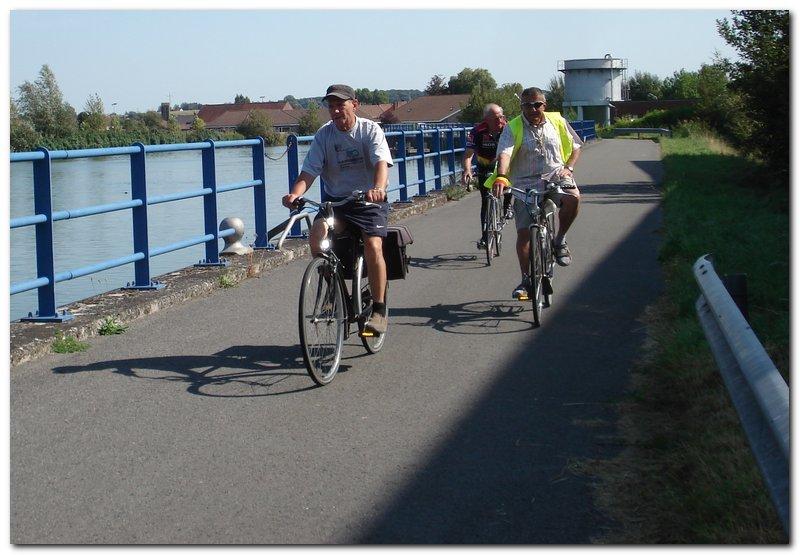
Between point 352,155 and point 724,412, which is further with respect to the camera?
point 352,155

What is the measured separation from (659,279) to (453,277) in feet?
6.13

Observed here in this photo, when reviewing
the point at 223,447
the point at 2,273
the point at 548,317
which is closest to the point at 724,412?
the point at 223,447

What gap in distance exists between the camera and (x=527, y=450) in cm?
537

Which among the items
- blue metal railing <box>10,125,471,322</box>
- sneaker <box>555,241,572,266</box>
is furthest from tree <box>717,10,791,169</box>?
sneaker <box>555,241,572,266</box>

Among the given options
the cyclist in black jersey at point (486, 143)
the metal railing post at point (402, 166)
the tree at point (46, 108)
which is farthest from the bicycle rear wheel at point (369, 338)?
the tree at point (46, 108)

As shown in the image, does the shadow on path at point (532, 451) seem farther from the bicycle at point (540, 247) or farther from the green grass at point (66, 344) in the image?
the green grass at point (66, 344)

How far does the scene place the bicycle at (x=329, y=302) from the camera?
659cm

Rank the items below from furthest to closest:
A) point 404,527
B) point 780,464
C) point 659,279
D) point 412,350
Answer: point 659,279, point 412,350, point 404,527, point 780,464

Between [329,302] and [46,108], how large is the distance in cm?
6501

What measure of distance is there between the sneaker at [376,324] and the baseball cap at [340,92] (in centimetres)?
132

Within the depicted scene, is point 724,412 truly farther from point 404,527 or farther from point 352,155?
point 352,155

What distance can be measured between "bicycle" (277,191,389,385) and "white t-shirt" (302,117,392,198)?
21cm

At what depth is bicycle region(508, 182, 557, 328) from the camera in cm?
857

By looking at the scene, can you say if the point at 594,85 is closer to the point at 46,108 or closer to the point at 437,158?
the point at 46,108
